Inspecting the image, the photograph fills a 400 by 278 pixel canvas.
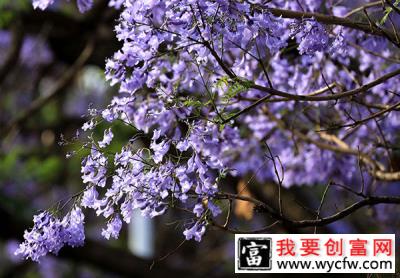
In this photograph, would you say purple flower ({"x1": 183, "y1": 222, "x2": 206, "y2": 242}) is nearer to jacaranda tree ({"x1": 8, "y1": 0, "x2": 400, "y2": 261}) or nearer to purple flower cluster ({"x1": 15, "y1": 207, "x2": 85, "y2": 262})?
jacaranda tree ({"x1": 8, "y1": 0, "x2": 400, "y2": 261})

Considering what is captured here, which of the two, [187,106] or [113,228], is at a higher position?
[187,106]

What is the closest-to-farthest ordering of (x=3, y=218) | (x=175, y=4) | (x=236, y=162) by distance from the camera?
(x=175, y=4), (x=236, y=162), (x=3, y=218)

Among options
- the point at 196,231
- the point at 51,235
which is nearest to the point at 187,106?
the point at 196,231

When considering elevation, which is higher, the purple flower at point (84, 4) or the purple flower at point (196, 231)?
the purple flower at point (84, 4)

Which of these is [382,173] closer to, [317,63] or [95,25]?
[317,63]

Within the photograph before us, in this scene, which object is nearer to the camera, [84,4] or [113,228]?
[113,228]

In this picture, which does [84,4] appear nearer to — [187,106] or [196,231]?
[187,106]

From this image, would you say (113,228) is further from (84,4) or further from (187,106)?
(84,4)

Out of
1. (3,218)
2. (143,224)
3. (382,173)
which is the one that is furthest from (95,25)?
(382,173)

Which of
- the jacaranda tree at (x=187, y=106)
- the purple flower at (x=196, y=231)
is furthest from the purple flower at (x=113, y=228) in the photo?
Result: the purple flower at (x=196, y=231)

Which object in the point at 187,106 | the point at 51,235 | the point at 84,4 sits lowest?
the point at 51,235

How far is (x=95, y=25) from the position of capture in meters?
6.34

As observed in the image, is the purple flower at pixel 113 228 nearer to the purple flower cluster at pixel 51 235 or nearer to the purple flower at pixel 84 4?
the purple flower cluster at pixel 51 235

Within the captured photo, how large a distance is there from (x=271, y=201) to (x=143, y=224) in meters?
2.46
